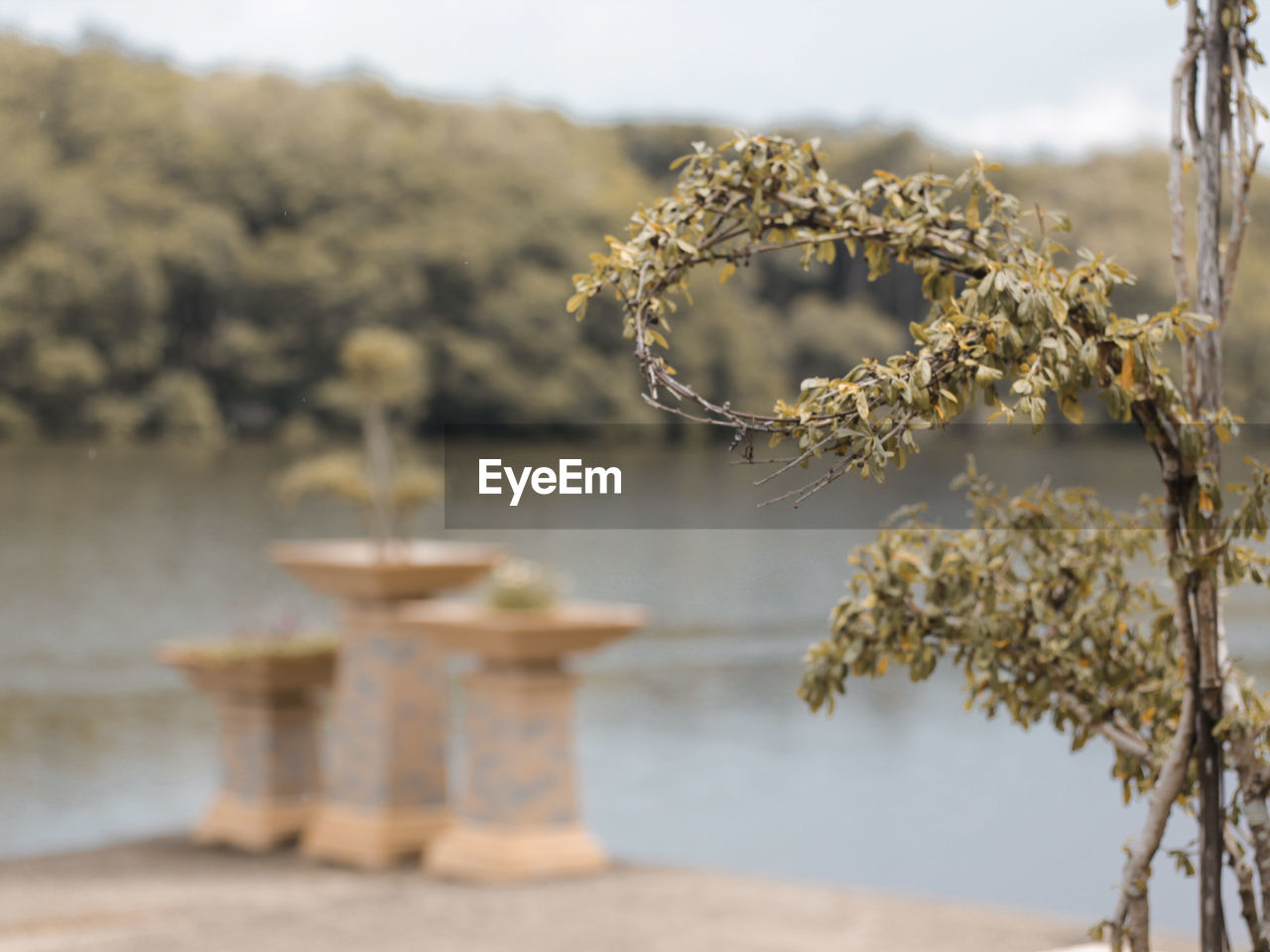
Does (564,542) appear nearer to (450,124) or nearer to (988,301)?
(450,124)

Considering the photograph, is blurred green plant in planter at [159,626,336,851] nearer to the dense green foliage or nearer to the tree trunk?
the dense green foliage

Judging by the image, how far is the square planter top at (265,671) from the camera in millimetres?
6234

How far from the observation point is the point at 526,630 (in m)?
5.49

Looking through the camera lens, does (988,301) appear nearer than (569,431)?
Yes

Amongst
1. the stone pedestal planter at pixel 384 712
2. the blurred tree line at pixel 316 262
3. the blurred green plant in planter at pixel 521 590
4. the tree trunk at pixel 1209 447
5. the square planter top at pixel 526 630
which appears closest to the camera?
the tree trunk at pixel 1209 447

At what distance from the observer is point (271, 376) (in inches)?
746

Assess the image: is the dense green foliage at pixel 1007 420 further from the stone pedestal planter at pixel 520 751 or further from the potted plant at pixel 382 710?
the potted plant at pixel 382 710

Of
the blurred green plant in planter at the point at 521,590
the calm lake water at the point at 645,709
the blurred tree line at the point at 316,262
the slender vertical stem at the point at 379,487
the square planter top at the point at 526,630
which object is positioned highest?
the blurred tree line at the point at 316,262

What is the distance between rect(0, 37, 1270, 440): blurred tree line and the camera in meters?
18.0

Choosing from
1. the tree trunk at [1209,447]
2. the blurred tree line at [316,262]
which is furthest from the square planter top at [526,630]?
the blurred tree line at [316,262]

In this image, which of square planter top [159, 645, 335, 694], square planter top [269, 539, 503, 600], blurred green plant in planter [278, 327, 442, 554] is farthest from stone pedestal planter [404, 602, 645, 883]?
blurred green plant in planter [278, 327, 442, 554]

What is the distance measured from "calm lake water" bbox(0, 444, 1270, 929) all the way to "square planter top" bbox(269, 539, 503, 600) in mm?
8315

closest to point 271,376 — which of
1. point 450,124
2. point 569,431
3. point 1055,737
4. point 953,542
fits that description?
point 569,431

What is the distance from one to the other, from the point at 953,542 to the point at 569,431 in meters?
16.7
